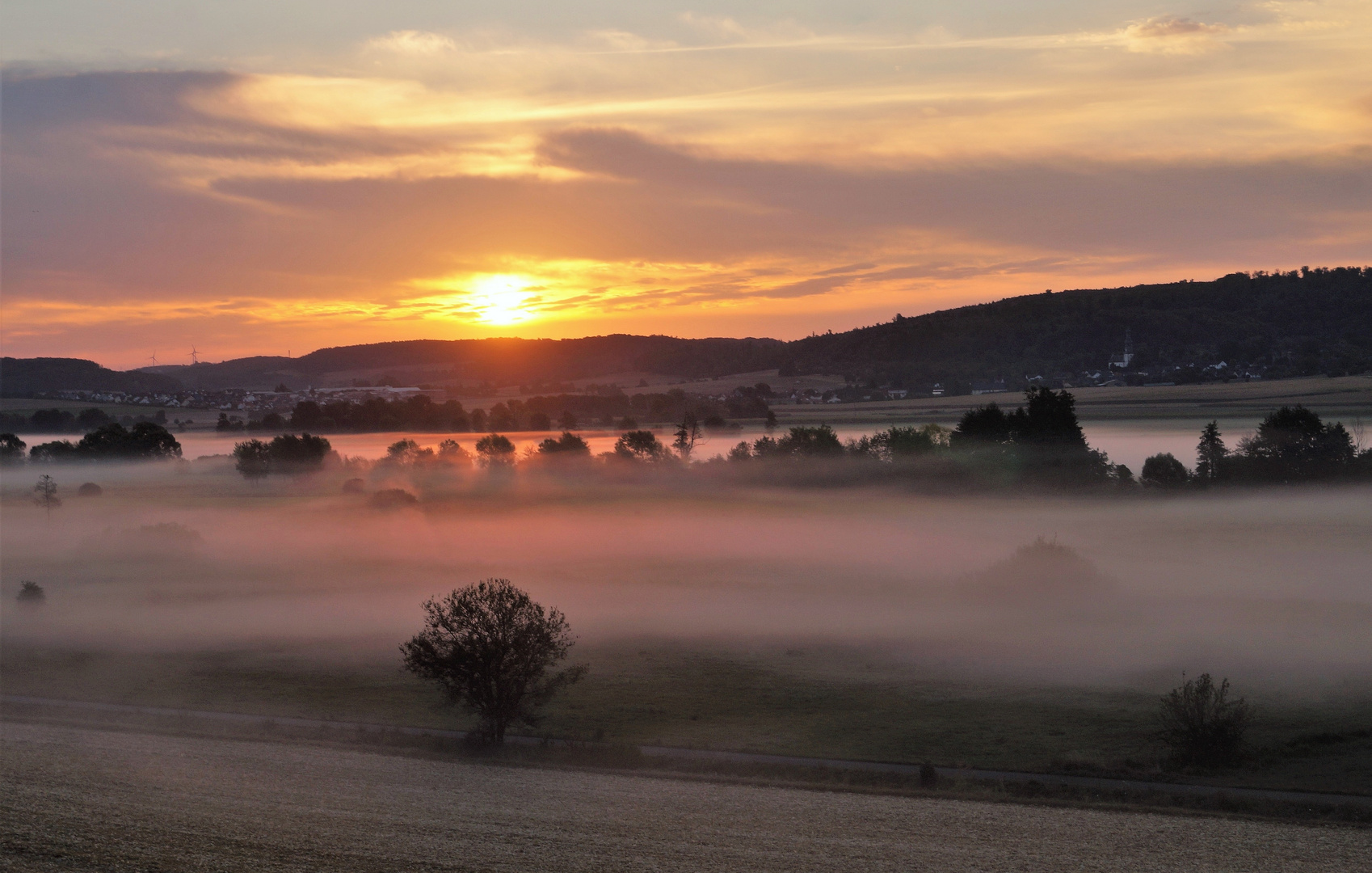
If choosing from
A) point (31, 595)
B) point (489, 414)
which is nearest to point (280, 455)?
point (489, 414)

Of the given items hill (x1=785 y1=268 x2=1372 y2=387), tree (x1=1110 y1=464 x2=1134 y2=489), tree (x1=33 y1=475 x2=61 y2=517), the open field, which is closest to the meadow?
tree (x1=33 y1=475 x2=61 y2=517)

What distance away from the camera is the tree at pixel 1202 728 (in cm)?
3728

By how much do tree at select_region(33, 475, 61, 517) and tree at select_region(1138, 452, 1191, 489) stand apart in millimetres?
123047

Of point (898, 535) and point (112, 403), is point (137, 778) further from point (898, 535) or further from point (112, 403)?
point (112, 403)

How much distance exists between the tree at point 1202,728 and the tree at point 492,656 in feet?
83.3

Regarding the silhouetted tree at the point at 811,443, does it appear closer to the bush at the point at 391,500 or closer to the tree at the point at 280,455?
the bush at the point at 391,500

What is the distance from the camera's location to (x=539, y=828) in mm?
29547

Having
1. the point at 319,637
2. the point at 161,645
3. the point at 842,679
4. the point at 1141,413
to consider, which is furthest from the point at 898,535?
the point at 161,645

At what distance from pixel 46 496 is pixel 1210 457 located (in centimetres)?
13010

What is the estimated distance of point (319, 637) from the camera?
6456cm

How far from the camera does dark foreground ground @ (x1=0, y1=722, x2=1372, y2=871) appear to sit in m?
26.8

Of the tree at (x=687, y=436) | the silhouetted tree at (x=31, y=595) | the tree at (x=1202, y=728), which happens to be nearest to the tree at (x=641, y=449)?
the tree at (x=687, y=436)

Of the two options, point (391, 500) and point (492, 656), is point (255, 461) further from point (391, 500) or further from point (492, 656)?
point (492, 656)

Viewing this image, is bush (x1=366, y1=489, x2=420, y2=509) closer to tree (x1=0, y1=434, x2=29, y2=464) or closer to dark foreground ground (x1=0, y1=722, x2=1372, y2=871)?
tree (x1=0, y1=434, x2=29, y2=464)
